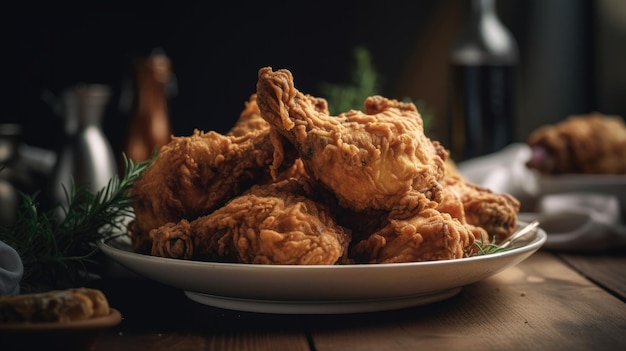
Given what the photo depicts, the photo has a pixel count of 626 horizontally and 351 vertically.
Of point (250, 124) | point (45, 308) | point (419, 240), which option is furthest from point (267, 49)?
point (45, 308)

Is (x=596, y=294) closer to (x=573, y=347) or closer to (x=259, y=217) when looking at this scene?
(x=573, y=347)

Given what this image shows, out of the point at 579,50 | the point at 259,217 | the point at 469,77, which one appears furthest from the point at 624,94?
the point at 259,217

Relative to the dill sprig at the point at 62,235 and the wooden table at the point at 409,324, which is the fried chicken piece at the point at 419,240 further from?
the dill sprig at the point at 62,235

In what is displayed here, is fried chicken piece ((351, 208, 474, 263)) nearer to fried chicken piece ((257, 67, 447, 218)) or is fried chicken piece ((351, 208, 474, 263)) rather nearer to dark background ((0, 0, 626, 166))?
fried chicken piece ((257, 67, 447, 218))

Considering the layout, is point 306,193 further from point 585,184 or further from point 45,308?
point 585,184

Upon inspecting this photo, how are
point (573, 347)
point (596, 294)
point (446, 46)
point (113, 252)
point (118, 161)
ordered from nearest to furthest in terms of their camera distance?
point (573, 347)
point (113, 252)
point (596, 294)
point (118, 161)
point (446, 46)

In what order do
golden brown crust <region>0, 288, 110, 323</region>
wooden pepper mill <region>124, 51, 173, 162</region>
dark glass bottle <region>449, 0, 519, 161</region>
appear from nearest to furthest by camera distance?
1. golden brown crust <region>0, 288, 110, 323</region>
2. wooden pepper mill <region>124, 51, 173, 162</region>
3. dark glass bottle <region>449, 0, 519, 161</region>

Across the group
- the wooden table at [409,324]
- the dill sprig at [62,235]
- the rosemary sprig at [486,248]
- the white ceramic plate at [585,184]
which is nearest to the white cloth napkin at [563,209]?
the white ceramic plate at [585,184]

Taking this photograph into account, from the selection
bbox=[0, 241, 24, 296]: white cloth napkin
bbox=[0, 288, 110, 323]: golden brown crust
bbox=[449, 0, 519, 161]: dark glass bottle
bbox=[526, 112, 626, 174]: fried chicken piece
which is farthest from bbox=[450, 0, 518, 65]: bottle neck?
bbox=[0, 288, 110, 323]: golden brown crust
